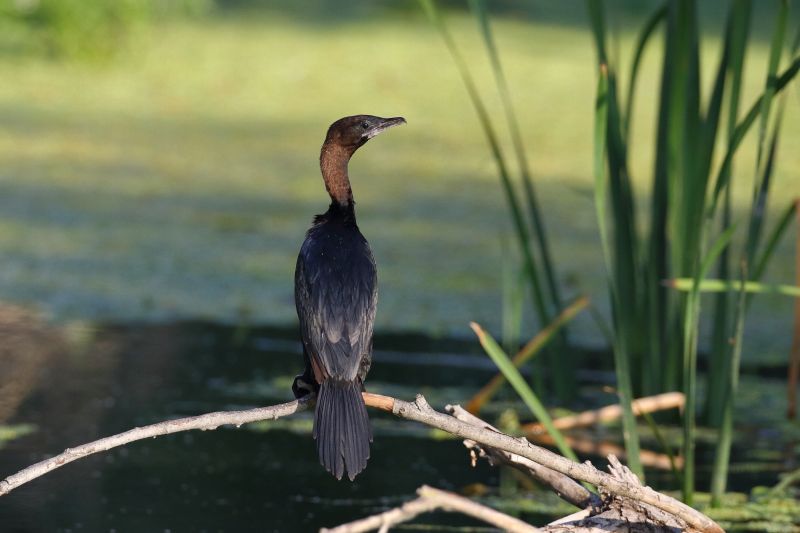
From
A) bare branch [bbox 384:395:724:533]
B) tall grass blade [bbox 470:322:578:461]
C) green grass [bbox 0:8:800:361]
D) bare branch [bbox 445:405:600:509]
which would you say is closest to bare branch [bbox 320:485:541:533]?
bare branch [bbox 384:395:724:533]

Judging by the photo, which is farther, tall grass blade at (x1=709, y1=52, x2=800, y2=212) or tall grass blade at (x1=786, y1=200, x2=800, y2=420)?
tall grass blade at (x1=786, y1=200, x2=800, y2=420)

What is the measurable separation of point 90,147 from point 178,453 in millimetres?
3828

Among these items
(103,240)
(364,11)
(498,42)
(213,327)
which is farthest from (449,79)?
(213,327)

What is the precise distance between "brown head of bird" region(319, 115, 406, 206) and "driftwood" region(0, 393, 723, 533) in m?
0.51

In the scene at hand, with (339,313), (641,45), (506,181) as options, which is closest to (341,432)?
(339,313)

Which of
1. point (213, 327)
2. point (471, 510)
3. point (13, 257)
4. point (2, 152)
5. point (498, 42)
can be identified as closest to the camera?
point (471, 510)

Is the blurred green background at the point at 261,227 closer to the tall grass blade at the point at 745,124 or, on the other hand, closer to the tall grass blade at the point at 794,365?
the tall grass blade at the point at 794,365

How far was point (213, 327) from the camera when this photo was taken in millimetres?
5145

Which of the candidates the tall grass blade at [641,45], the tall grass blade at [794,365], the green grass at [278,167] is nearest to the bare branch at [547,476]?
the tall grass blade at [641,45]

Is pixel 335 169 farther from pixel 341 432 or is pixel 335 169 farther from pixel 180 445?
pixel 180 445

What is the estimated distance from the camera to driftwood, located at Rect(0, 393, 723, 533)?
6.57 feet

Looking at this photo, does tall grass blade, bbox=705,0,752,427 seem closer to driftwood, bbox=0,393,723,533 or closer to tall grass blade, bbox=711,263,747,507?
tall grass blade, bbox=711,263,747,507

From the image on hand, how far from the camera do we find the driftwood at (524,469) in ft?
6.57

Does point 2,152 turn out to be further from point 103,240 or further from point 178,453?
point 178,453
